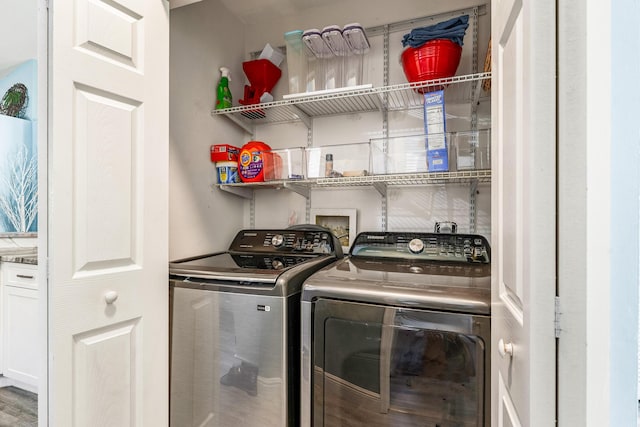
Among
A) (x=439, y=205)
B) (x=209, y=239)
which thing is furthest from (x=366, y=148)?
(x=209, y=239)

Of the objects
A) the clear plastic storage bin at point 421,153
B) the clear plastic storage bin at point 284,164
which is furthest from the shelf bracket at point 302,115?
the clear plastic storage bin at point 421,153

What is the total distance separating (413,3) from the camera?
6.43 feet

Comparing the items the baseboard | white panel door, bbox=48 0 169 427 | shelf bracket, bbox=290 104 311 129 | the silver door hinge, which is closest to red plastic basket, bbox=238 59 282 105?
shelf bracket, bbox=290 104 311 129

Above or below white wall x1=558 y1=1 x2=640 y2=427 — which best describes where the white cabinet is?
below

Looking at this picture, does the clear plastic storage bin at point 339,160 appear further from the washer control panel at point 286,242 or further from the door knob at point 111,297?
the door knob at point 111,297

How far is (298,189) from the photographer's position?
2.08 metres

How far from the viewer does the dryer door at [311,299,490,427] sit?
104cm

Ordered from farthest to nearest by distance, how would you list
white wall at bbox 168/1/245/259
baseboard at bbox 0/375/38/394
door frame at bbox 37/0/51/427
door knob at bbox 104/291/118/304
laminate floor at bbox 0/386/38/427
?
1. baseboard at bbox 0/375/38/394
2. laminate floor at bbox 0/386/38/427
3. white wall at bbox 168/1/245/259
4. door knob at bbox 104/291/118/304
5. door frame at bbox 37/0/51/427

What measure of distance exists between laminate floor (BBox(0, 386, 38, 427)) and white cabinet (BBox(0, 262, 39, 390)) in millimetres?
84

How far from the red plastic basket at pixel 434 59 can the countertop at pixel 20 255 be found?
2636mm

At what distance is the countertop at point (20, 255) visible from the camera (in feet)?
6.80

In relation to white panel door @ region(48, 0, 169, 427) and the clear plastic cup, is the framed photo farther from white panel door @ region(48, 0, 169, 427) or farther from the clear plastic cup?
white panel door @ region(48, 0, 169, 427)

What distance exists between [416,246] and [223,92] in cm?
156

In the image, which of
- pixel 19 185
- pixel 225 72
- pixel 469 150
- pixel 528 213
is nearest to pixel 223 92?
pixel 225 72
